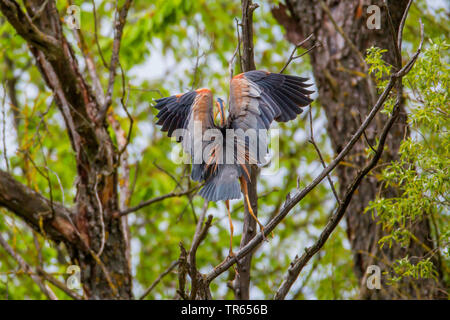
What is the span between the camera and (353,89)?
481 centimetres

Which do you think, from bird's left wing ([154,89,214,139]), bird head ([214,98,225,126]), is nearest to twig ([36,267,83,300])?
bird's left wing ([154,89,214,139])

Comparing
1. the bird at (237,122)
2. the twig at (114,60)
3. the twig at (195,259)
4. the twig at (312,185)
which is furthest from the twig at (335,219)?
the twig at (114,60)

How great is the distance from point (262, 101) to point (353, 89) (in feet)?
6.72

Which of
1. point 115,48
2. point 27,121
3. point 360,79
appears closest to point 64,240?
point 27,121

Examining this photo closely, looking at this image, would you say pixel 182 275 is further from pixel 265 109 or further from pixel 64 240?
pixel 64 240

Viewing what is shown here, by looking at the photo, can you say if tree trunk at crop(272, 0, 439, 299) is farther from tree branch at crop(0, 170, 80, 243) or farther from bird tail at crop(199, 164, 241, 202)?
tree branch at crop(0, 170, 80, 243)

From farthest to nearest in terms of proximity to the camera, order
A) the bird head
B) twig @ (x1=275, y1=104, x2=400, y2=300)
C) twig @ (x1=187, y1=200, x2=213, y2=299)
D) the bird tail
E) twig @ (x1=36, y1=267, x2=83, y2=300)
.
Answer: twig @ (x1=36, y1=267, x2=83, y2=300) < the bird head < the bird tail < twig @ (x1=275, y1=104, x2=400, y2=300) < twig @ (x1=187, y1=200, x2=213, y2=299)

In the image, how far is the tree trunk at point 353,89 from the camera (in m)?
4.42

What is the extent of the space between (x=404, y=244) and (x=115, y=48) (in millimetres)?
2589

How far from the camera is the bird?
2.87 m

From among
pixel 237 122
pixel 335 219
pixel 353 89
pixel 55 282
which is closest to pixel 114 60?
pixel 237 122

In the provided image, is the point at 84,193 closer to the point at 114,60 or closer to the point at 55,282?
the point at 55,282

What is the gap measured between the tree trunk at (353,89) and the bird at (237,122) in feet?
4.43
